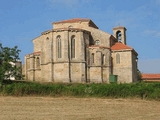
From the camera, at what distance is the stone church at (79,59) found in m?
45.2

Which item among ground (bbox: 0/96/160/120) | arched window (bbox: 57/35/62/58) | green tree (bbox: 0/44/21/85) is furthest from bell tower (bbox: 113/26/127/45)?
ground (bbox: 0/96/160/120)

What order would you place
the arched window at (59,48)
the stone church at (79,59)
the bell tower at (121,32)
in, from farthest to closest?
the bell tower at (121,32)
the arched window at (59,48)
the stone church at (79,59)

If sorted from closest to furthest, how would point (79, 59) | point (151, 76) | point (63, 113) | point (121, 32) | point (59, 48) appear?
point (63, 113) → point (79, 59) → point (59, 48) → point (121, 32) → point (151, 76)

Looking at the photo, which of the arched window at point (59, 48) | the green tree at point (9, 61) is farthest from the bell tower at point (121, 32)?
the green tree at point (9, 61)

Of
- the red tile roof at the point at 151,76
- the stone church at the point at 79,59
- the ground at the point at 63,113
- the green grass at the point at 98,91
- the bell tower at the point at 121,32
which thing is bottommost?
the ground at the point at 63,113

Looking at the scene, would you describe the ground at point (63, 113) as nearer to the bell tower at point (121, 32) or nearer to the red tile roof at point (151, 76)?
the bell tower at point (121, 32)

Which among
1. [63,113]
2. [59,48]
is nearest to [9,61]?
[59,48]

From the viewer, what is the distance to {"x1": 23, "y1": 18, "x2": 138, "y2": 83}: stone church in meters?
45.2

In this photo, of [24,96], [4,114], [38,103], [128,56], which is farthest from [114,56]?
[4,114]

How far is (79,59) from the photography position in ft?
150

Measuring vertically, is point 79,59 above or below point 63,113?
above

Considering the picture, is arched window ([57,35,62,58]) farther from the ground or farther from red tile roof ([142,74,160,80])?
red tile roof ([142,74,160,80])

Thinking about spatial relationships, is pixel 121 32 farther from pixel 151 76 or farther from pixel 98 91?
pixel 98 91

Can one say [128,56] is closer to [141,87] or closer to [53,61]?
[53,61]
